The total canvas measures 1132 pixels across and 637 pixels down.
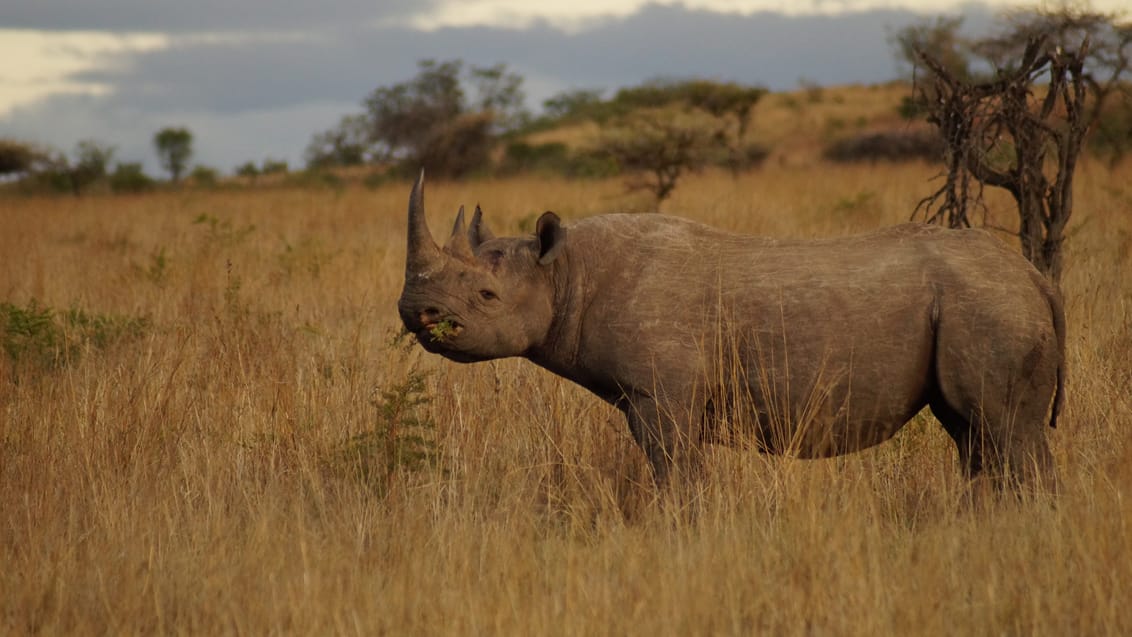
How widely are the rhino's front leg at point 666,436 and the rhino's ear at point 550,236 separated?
0.72 metres

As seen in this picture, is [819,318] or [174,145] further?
[174,145]

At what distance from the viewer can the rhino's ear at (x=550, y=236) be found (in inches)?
205

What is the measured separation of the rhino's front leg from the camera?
16.7 feet

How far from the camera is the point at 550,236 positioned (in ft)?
17.4

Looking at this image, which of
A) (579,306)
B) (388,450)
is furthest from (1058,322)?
(388,450)

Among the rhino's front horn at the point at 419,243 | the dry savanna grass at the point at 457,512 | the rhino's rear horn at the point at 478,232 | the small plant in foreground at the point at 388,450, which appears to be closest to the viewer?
the dry savanna grass at the point at 457,512

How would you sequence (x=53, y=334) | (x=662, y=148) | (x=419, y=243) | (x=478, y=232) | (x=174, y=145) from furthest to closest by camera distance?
(x=174, y=145) → (x=662, y=148) → (x=53, y=334) → (x=478, y=232) → (x=419, y=243)

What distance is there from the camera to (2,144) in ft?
112

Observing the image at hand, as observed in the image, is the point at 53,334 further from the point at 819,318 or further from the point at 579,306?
the point at 819,318

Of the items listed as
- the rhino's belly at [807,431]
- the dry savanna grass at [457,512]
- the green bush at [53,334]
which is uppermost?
the rhino's belly at [807,431]

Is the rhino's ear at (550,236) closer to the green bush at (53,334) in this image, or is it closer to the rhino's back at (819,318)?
the rhino's back at (819,318)

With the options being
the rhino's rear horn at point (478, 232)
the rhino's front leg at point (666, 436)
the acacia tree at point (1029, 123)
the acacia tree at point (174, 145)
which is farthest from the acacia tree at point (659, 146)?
the acacia tree at point (174, 145)

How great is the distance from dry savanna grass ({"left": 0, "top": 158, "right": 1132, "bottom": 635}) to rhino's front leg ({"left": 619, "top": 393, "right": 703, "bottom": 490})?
0.16m

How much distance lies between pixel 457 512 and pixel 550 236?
4.28ft
